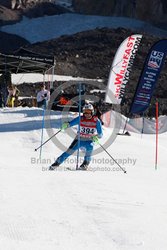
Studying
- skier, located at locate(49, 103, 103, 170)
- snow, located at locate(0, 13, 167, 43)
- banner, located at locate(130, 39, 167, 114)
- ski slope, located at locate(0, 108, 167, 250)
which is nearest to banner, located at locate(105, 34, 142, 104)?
banner, located at locate(130, 39, 167, 114)

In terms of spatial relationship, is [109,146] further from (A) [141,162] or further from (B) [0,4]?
(B) [0,4]

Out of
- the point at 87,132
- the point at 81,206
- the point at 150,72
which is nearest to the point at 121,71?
the point at 150,72

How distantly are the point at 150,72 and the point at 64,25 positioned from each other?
5890 centimetres

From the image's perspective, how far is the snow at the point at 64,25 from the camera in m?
73.4

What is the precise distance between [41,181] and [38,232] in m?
3.03

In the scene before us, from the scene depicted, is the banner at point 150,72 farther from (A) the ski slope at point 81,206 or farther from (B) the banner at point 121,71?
(A) the ski slope at point 81,206

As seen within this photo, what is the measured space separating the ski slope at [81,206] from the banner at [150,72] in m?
7.03

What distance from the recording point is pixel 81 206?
20.9 ft

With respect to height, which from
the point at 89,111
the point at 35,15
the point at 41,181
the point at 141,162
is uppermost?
the point at 35,15

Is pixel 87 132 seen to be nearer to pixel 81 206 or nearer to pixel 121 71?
pixel 81 206

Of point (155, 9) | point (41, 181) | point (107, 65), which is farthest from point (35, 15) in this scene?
point (41, 181)

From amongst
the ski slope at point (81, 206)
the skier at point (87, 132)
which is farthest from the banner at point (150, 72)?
the skier at point (87, 132)

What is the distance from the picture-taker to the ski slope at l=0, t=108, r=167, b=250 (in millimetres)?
4816

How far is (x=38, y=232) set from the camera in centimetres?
491
